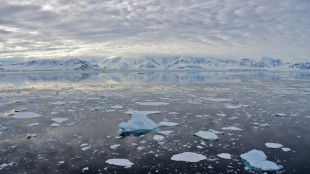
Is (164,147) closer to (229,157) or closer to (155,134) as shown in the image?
(155,134)

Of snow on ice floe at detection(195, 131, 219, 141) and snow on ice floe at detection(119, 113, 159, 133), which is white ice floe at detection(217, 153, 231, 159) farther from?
snow on ice floe at detection(119, 113, 159, 133)

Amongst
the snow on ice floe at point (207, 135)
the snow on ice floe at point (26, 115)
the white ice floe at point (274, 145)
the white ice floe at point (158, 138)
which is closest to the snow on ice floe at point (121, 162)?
the white ice floe at point (158, 138)

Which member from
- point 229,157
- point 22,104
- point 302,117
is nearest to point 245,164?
point 229,157

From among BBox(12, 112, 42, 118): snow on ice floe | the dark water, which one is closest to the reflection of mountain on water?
BBox(12, 112, 42, 118): snow on ice floe

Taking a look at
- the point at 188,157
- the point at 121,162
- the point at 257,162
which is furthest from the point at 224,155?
the point at 121,162

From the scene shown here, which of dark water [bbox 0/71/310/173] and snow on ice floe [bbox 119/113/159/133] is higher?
snow on ice floe [bbox 119/113/159/133]

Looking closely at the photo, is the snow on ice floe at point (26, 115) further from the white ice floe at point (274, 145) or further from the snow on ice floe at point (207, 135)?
Answer: the white ice floe at point (274, 145)

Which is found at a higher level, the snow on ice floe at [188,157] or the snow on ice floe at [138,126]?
the snow on ice floe at [138,126]
